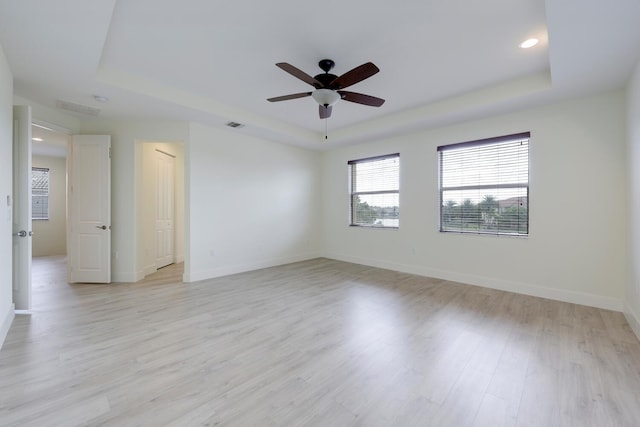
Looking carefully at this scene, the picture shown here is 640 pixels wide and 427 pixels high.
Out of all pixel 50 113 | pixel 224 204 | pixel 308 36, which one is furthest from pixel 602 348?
pixel 50 113

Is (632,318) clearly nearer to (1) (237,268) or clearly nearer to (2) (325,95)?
(2) (325,95)

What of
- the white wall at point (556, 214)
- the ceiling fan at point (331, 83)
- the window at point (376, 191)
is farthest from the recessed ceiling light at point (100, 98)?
the white wall at point (556, 214)

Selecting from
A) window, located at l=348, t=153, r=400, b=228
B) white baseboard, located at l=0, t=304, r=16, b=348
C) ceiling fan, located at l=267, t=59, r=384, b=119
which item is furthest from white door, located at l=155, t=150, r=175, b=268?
window, located at l=348, t=153, r=400, b=228

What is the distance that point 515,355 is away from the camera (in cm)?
229

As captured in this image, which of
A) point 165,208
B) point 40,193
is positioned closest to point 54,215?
point 40,193

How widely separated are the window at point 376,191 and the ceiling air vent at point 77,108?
453cm

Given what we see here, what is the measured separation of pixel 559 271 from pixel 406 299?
204cm

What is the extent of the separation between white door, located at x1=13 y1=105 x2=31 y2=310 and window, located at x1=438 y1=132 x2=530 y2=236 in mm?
5615

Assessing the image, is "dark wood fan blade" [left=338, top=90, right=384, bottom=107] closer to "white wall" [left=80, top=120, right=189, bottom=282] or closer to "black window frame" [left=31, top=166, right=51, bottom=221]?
"white wall" [left=80, top=120, right=189, bottom=282]

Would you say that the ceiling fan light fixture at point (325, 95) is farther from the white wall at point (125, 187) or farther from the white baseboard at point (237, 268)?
the white baseboard at point (237, 268)

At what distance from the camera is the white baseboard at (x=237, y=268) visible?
4562 mm

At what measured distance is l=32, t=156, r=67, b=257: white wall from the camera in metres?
7.18

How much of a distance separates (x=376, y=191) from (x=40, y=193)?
28.3 feet

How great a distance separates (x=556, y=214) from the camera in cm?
368
